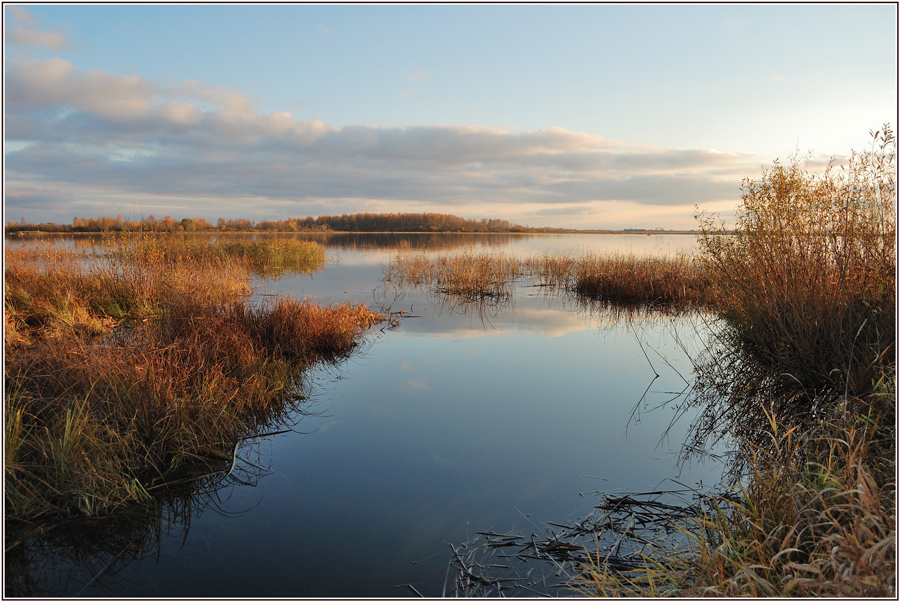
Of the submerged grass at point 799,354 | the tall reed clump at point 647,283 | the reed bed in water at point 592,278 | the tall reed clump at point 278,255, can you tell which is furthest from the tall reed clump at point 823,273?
the tall reed clump at point 278,255

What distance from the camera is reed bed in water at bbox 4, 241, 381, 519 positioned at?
3908mm

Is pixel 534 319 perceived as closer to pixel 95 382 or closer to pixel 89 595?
pixel 95 382

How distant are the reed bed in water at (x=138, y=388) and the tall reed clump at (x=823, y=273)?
5.93 meters

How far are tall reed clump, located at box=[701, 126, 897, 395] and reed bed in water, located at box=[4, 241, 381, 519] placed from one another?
5.93 meters

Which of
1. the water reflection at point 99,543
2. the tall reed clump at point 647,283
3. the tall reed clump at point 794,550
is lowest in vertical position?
the water reflection at point 99,543

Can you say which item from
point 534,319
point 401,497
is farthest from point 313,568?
point 534,319

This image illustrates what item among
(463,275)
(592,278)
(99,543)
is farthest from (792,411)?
(463,275)

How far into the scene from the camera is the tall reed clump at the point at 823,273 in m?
5.76

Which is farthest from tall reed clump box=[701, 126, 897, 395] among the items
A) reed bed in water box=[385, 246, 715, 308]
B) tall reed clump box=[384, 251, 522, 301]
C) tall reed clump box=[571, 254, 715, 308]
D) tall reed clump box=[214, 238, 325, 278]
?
tall reed clump box=[214, 238, 325, 278]

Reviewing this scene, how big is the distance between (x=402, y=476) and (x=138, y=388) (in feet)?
8.38

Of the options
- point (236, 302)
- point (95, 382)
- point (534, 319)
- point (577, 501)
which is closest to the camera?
point (577, 501)

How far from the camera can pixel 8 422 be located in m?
4.04

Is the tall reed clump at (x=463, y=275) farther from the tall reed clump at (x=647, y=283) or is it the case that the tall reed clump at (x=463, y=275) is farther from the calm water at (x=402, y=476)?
the calm water at (x=402, y=476)

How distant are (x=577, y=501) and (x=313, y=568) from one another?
2075 mm
